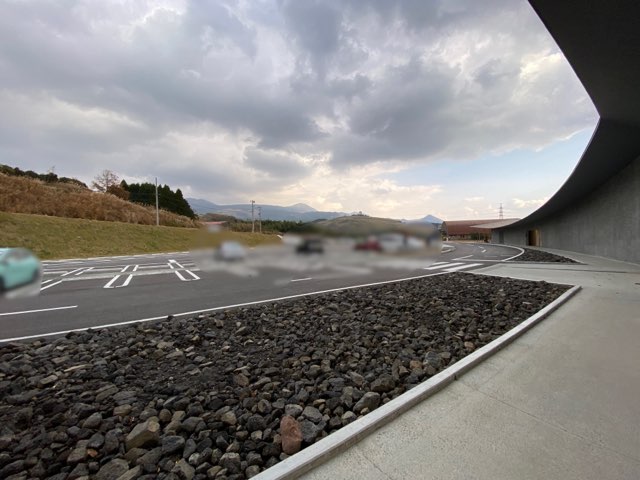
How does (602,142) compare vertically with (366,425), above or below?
above

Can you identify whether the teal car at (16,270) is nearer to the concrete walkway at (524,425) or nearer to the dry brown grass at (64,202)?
the dry brown grass at (64,202)

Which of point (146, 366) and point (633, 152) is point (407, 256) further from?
point (633, 152)

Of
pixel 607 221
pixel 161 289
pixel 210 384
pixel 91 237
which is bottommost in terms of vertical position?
pixel 161 289

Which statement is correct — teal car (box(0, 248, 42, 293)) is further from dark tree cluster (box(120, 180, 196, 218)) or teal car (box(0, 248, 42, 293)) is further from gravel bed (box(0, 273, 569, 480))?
gravel bed (box(0, 273, 569, 480))

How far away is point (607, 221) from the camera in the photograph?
15.2 m

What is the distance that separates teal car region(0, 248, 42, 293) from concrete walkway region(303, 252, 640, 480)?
1.85 m

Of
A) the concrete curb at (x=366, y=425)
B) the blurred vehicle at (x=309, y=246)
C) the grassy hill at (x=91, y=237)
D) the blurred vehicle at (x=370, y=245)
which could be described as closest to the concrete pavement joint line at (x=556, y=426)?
the concrete curb at (x=366, y=425)

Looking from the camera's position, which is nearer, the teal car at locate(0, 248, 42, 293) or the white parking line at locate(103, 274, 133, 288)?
the teal car at locate(0, 248, 42, 293)

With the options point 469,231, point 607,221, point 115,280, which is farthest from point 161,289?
point 469,231

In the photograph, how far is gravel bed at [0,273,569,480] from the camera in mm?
1849

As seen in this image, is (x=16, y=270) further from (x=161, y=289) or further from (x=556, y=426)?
(x=161, y=289)

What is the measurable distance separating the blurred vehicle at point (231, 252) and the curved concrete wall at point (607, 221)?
1838 centimetres

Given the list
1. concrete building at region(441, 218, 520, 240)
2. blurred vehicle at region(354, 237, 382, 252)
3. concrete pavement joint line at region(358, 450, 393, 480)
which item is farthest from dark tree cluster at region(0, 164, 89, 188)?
concrete building at region(441, 218, 520, 240)

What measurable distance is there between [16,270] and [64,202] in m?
0.67
